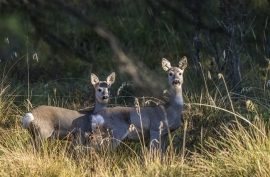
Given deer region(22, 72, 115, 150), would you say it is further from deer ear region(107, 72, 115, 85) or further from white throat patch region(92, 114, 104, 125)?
deer ear region(107, 72, 115, 85)

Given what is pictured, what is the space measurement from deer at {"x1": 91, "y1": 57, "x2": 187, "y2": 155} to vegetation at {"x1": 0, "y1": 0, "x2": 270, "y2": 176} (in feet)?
0.53

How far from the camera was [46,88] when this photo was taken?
12.0 m

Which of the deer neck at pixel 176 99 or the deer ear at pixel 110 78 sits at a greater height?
the deer ear at pixel 110 78

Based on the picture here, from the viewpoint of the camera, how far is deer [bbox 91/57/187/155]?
903 centimetres

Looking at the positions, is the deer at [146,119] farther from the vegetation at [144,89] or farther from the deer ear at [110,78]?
the deer ear at [110,78]

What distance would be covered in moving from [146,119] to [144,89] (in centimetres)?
35

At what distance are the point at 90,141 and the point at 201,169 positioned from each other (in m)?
1.87

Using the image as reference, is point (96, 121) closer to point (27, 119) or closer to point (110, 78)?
point (27, 119)

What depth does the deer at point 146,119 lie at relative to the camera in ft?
29.6

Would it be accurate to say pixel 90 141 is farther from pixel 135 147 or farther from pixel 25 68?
pixel 25 68

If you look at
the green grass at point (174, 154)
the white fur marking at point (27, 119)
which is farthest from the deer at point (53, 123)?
the green grass at point (174, 154)

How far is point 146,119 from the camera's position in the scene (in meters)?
9.12

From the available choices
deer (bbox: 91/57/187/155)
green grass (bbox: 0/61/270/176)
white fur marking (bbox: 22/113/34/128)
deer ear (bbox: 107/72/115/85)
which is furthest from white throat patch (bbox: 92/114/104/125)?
deer ear (bbox: 107/72/115/85)

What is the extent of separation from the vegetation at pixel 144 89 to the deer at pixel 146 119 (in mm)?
162
